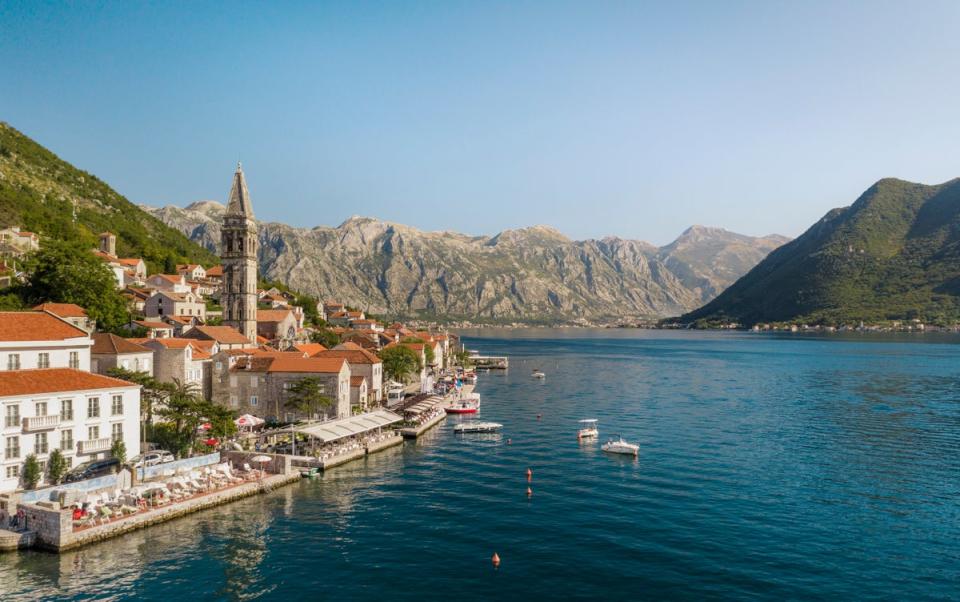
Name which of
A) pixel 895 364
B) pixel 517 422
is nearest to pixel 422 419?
pixel 517 422

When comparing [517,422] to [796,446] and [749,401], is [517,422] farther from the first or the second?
[749,401]

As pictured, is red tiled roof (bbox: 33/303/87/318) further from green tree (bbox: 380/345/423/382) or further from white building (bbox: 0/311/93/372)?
green tree (bbox: 380/345/423/382)

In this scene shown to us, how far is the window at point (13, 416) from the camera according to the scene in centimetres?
4145

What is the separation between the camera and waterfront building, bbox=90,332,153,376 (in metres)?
58.7

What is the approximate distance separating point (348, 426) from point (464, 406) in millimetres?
32086

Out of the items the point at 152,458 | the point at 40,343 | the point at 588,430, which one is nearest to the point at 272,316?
the point at 40,343

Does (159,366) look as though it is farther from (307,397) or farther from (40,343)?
(40,343)

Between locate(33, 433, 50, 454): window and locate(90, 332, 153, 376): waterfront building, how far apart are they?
13916 mm

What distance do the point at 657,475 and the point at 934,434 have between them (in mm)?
43154

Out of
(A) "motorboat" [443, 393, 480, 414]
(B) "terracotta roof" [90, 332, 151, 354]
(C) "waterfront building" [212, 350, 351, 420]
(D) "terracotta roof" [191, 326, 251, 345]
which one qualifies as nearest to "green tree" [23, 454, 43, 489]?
(B) "terracotta roof" [90, 332, 151, 354]

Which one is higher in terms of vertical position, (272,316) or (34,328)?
(272,316)

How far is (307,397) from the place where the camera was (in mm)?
69375

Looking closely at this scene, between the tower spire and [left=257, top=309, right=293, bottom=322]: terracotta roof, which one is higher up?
the tower spire

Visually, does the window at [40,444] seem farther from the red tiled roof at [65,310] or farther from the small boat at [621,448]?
the small boat at [621,448]
